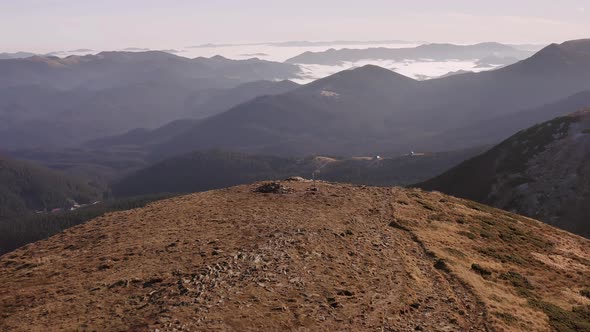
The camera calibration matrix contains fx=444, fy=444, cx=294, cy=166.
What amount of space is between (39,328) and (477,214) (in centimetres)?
5679

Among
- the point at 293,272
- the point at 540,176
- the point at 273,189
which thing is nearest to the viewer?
the point at 293,272

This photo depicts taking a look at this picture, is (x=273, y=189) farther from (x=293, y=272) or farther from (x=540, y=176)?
(x=540, y=176)

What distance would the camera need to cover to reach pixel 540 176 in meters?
115

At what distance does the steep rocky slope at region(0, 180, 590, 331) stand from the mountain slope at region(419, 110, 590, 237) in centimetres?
4790

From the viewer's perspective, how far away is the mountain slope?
102 m

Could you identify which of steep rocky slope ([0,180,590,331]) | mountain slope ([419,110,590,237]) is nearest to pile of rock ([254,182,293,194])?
steep rocky slope ([0,180,590,331])

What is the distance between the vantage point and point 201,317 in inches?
1155

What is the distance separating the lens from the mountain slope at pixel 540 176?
102 meters

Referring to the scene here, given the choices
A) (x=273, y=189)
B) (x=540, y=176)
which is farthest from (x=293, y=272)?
(x=540, y=176)

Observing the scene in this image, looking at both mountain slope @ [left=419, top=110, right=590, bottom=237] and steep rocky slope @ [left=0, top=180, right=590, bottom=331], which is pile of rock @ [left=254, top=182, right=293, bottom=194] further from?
mountain slope @ [left=419, top=110, right=590, bottom=237]

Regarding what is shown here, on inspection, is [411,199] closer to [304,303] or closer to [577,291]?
[577,291]

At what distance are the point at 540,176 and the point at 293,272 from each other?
101400 mm

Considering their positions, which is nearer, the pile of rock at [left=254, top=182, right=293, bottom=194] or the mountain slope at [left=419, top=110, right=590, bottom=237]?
the pile of rock at [left=254, top=182, right=293, bottom=194]

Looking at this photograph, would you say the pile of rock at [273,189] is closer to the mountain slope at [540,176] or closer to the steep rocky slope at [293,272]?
the steep rocky slope at [293,272]
